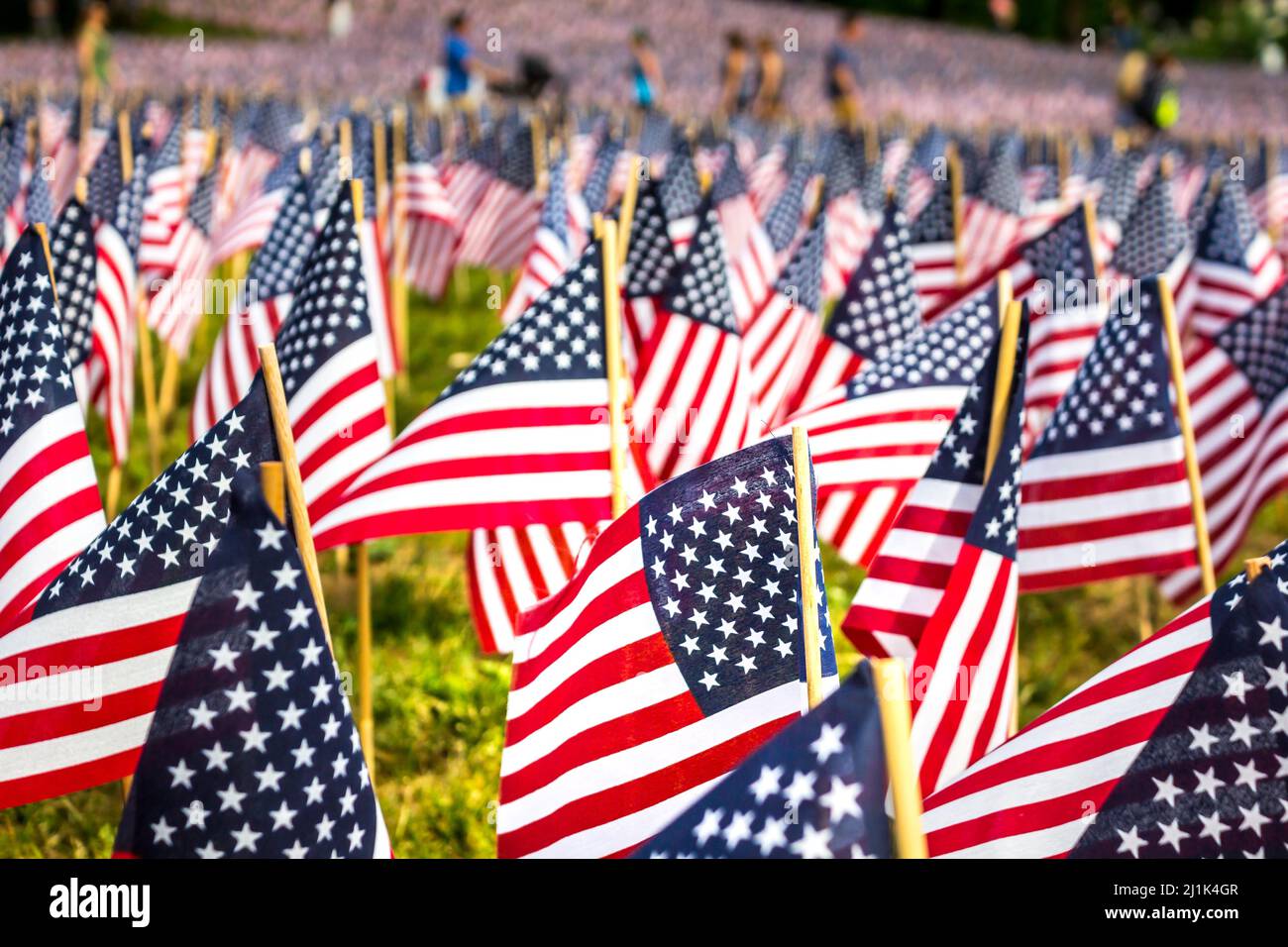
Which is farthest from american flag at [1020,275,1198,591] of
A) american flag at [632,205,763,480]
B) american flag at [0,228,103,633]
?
american flag at [0,228,103,633]

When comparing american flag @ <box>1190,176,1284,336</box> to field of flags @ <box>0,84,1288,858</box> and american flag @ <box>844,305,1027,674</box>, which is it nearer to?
field of flags @ <box>0,84,1288,858</box>

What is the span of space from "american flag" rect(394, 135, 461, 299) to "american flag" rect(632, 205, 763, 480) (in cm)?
555

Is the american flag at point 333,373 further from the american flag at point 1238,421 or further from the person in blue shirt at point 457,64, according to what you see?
the person in blue shirt at point 457,64

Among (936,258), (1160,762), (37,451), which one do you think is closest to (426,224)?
(936,258)

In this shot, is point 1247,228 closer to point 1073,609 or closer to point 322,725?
Answer: point 1073,609

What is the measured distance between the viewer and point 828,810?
2.94m

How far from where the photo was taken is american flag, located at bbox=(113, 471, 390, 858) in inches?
127

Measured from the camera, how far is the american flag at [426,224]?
1170 cm

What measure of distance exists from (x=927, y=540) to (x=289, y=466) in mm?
2187

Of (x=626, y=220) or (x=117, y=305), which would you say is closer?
(x=626, y=220)

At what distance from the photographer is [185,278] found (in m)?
9.68

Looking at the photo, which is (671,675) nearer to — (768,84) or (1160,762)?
(1160,762)
